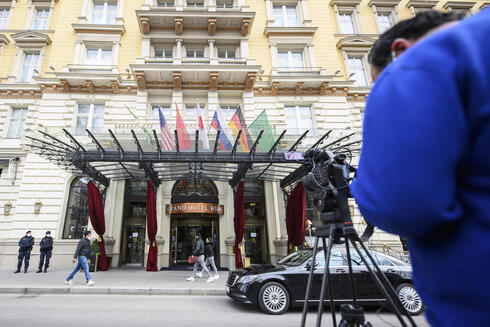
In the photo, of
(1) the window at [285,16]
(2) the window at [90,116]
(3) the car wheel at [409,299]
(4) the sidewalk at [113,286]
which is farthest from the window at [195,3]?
(3) the car wheel at [409,299]

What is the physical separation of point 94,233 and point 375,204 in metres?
16.4

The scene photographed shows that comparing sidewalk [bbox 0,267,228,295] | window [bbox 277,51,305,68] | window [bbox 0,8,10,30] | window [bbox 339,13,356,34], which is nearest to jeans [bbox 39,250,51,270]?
sidewalk [bbox 0,267,228,295]

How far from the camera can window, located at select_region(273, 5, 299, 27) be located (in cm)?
1894

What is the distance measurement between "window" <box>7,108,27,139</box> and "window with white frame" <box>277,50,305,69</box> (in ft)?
55.3

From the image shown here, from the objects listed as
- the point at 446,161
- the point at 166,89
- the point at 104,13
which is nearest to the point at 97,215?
the point at 166,89

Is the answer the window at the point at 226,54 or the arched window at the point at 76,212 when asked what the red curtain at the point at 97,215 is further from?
the window at the point at 226,54

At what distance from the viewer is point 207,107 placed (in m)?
16.2

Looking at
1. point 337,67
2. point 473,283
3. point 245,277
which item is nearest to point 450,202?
point 473,283

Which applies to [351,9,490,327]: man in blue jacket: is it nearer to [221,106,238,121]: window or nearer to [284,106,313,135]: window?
[221,106,238,121]: window

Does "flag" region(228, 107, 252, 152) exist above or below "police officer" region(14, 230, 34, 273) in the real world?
above

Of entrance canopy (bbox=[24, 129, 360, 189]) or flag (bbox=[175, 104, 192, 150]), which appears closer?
entrance canopy (bbox=[24, 129, 360, 189])

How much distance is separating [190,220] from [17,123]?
12.3 m

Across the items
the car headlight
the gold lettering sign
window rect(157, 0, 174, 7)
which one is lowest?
the car headlight

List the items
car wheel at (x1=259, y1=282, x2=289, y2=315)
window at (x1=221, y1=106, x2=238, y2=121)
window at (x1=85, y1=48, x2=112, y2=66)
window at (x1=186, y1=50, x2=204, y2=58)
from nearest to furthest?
car wheel at (x1=259, y1=282, x2=289, y2=315) < window at (x1=221, y1=106, x2=238, y2=121) < window at (x1=85, y1=48, x2=112, y2=66) < window at (x1=186, y1=50, x2=204, y2=58)
